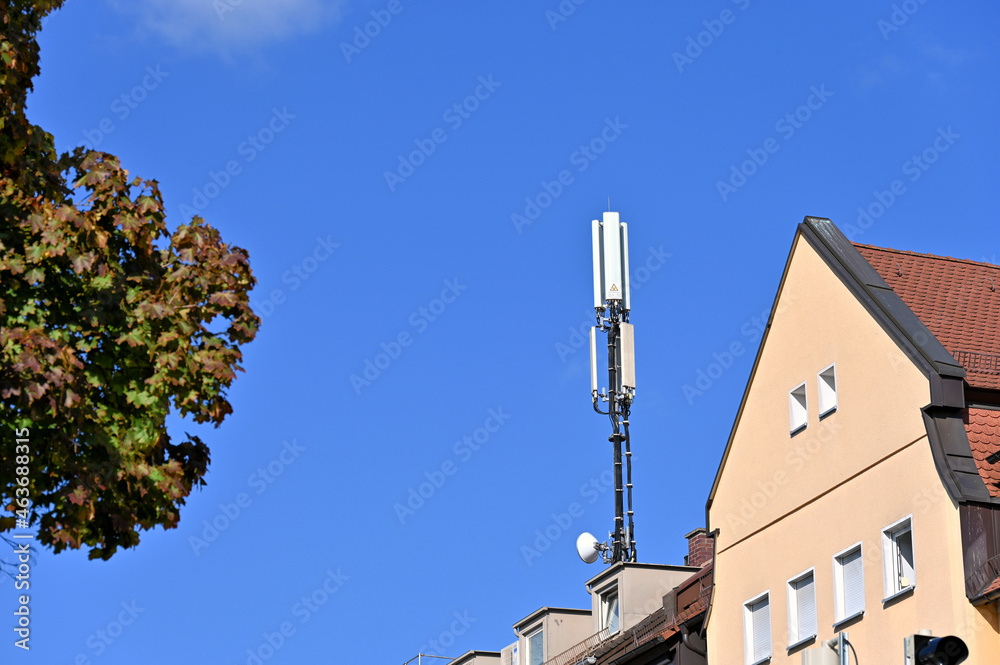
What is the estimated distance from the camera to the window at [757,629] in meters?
26.6

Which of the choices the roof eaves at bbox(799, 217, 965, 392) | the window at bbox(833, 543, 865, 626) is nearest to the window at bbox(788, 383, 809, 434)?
the roof eaves at bbox(799, 217, 965, 392)

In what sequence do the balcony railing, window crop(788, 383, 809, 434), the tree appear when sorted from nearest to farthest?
the tree → window crop(788, 383, 809, 434) → the balcony railing

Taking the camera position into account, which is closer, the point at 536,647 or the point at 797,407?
the point at 797,407

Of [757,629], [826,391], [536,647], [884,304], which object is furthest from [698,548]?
[884,304]

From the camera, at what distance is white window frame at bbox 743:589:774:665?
87.0ft

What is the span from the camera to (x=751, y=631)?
89.0 ft

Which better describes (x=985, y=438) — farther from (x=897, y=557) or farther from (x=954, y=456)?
(x=897, y=557)

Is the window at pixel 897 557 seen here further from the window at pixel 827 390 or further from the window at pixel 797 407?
the window at pixel 797 407

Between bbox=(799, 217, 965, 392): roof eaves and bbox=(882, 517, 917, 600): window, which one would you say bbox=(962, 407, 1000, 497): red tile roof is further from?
bbox=(882, 517, 917, 600): window

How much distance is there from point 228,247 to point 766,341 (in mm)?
17022

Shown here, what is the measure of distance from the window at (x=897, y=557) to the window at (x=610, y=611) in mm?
11010

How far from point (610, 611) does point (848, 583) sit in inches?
412

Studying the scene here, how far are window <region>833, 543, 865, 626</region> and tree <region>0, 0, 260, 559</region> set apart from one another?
1408cm

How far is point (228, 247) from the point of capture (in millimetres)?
12891
